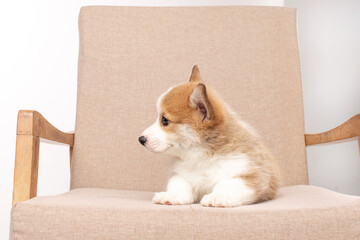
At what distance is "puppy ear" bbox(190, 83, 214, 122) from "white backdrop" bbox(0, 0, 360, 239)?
134cm

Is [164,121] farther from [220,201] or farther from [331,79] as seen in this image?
[331,79]

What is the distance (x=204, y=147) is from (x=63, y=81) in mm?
1393

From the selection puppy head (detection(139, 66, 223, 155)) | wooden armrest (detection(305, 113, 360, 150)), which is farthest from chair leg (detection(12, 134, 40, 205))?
wooden armrest (detection(305, 113, 360, 150))

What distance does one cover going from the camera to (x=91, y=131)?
1790 millimetres

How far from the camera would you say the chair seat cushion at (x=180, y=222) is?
95cm

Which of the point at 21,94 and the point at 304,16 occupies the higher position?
the point at 304,16

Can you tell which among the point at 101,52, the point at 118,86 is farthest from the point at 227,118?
the point at 101,52

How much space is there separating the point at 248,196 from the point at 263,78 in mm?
844

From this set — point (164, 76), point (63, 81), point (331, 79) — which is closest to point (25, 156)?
point (164, 76)

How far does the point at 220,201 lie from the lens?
3.55 ft

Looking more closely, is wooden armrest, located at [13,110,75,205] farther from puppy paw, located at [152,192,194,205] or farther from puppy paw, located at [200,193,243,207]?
puppy paw, located at [200,193,243,207]

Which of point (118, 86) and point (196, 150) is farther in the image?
point (118, 86)

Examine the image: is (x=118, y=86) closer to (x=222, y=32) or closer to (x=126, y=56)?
(x=126, y=56)

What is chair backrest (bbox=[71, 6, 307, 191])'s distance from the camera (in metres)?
1.78
